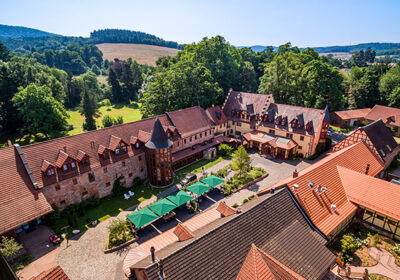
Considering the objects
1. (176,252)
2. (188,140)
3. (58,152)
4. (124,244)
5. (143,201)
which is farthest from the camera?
(188,140)

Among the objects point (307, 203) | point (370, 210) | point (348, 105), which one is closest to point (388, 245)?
point (370, 210)

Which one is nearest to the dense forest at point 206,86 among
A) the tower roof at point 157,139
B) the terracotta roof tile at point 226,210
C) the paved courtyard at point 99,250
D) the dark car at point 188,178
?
the tower roof at point 157,139

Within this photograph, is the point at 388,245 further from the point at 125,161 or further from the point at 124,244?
the point at 125,161

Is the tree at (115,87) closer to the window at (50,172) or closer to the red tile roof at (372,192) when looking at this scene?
the window at (50,172)

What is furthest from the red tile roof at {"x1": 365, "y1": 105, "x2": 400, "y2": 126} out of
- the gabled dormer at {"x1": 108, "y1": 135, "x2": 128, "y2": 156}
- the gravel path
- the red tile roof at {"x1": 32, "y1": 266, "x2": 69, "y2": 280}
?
the red tile roof at {"x1": 32, "y1": 266, "x2": 69, "y2": 280}

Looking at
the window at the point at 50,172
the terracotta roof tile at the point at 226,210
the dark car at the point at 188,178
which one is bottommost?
the dark car at the point at 188,178

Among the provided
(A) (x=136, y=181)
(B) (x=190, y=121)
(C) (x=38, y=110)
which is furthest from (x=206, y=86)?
(C) (x=38, y=110)

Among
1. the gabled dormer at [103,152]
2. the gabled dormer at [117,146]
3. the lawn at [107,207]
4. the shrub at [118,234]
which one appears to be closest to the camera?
the shrub at [118,234]

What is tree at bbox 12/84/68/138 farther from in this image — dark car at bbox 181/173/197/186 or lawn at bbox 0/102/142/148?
dark car at bbox 181/173/197/186
